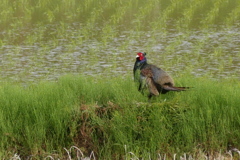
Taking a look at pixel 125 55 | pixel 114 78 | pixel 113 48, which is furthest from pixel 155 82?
pixel 113 48

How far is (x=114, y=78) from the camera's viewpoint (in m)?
7.32

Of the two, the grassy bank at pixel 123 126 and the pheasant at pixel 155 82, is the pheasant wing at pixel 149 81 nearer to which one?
the pheasant at pixel 155 82

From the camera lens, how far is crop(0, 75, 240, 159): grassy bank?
533 centimetres

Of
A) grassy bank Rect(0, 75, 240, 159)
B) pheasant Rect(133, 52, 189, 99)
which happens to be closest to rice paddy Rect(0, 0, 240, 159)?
grassy bank Rect(0, 75, 240, 159)

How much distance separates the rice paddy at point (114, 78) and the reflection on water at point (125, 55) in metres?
0.02

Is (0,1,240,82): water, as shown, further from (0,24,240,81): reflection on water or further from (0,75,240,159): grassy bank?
(0,75,240,159): grassy bank

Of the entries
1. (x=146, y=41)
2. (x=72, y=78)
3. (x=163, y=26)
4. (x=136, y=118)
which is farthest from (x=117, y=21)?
(x=136, y=118)

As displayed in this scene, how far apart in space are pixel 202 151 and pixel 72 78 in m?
1.92

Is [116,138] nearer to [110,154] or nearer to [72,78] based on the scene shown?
[110,154]

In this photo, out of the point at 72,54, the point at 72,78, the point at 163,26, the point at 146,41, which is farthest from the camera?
the point at 163,26

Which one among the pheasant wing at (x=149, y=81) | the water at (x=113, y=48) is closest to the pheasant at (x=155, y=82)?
the pheasant wing at (x=149, y=81)

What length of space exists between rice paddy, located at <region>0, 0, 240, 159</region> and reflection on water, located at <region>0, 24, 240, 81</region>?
0.07 ft

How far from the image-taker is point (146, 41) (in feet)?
42.7

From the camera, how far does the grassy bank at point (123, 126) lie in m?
5.33
